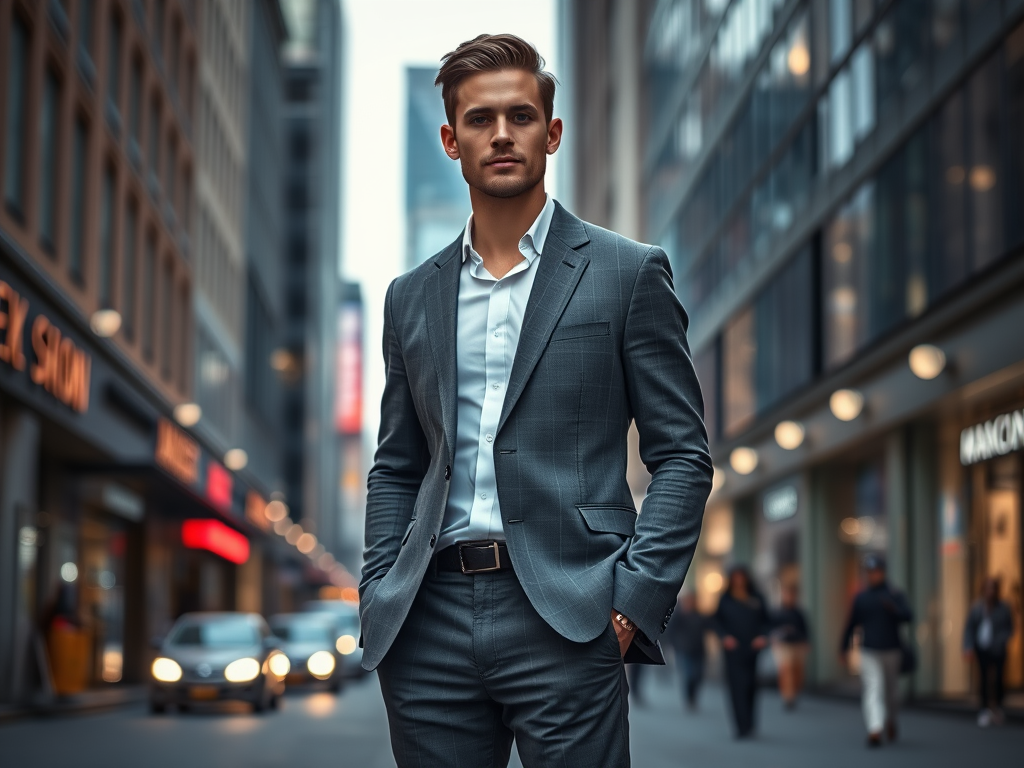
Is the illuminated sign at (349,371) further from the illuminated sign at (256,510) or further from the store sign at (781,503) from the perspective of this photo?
the store sign at (781,503)

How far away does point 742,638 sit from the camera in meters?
16.1

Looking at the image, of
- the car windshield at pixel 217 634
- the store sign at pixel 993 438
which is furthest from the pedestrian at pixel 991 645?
the car windshield at pixel 217 634

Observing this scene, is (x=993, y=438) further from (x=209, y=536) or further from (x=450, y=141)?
(x=209, y=536)

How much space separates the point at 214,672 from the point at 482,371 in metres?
18.2

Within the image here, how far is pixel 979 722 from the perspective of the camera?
1705 centimetres

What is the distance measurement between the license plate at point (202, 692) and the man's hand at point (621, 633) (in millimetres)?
18273

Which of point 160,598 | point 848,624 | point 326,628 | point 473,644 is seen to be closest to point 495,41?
point 473,644

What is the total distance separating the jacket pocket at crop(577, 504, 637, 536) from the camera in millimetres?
2836

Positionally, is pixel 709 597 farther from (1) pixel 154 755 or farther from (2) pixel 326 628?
(1) pixel 154 755

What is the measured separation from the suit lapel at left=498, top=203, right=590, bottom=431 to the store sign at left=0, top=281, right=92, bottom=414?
1602 cm

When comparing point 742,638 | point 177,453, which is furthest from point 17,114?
point 742,638

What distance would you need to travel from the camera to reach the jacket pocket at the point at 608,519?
9.30ft

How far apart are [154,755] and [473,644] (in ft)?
35.6

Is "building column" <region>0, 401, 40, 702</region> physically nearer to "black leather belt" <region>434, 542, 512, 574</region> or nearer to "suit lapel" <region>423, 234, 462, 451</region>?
"suit lapel" <region>423, 234, 462, 451</region>
